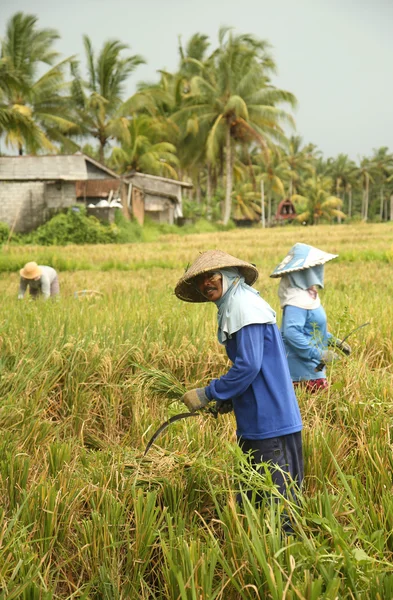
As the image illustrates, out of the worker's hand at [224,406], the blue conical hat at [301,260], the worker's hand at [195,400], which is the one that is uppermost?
the blue conical hat at [301,260]

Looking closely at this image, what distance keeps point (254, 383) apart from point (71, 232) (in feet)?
A: 54.3

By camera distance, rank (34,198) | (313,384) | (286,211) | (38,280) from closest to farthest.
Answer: (313,384)
(38,280)
(34,198)
(286,211)

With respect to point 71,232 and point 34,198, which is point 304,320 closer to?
point 71,232

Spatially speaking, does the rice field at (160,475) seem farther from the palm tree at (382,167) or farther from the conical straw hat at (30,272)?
the palm tree at (382,167)

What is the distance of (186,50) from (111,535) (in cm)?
3514

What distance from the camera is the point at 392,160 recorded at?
62.1 metres

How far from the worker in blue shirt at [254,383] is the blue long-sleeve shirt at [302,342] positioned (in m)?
1.06

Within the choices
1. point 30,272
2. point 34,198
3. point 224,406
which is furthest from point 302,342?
point 34,198

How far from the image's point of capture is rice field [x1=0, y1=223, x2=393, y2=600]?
166 centimetres

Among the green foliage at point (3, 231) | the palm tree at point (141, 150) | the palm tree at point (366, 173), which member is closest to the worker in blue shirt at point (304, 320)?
the green foliage at point (3, 231)

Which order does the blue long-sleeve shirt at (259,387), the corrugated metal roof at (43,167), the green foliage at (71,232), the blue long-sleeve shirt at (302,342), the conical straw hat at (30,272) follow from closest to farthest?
the blue long-sleeve shirt at (259,387), the blue long-sleeve shirt at (302,342), the conical straw hat at (30,272), the green foliage at (71,232), the corrugated metal roof at (43,167)

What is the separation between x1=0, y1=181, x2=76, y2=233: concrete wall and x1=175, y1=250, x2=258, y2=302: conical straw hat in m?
18.1

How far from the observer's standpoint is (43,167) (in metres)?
20.0

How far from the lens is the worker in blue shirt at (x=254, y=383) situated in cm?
221
